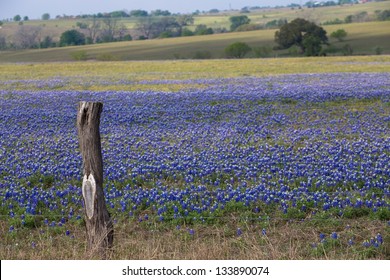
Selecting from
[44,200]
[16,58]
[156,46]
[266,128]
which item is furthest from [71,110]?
[156,46]

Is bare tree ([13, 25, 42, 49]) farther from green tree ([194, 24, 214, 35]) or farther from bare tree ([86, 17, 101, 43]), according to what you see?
green tree ([194, 24, 214, 35])

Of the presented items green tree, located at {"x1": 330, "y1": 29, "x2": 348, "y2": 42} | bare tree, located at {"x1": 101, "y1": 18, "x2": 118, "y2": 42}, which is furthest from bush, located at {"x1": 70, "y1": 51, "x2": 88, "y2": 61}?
green tree, located at {"x1": 330, "y1": 29, "x2": 348, "y2": 42}

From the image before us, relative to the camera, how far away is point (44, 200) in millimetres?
9164

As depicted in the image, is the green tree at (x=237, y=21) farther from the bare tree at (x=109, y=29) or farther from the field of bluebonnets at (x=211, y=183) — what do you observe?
the field of bluebonnets at (x=211, y=183)

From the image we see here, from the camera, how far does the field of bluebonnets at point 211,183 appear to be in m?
7.02

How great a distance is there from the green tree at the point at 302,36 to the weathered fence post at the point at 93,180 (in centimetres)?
6310

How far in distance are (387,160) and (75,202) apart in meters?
5.60

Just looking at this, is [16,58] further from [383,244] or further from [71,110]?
A: [383,244]

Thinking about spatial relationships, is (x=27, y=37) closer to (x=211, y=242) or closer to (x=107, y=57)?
(x=107, y=57)

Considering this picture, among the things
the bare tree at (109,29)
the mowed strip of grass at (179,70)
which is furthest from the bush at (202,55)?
the bare tree at (109,29)

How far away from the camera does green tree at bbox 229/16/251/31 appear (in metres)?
112

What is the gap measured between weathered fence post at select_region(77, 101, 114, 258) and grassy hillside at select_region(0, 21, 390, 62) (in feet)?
205

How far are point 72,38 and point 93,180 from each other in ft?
248

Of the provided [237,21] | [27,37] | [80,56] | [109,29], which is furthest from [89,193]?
[237,21]
